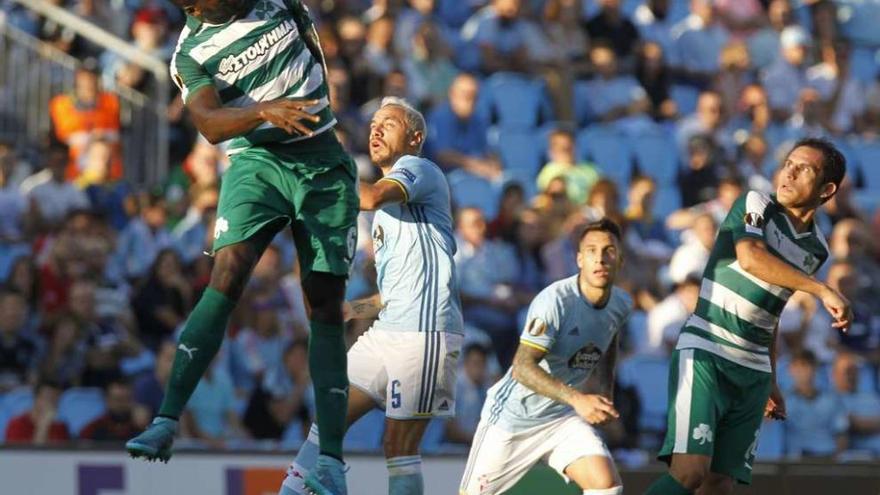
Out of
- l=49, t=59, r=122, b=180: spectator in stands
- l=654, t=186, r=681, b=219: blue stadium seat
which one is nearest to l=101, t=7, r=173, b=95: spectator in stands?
l=49, t=59, r=122, b=180: spectator in stands

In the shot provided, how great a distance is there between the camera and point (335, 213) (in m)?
8.05

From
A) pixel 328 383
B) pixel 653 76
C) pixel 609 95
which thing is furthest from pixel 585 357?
pixel 653 76

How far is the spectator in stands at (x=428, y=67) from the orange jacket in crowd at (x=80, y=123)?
303 cm

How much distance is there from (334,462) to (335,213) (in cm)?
110

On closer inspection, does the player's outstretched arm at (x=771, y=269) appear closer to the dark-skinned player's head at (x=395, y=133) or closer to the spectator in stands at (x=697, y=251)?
the dark-skinned player's head at (x=395, y=133)

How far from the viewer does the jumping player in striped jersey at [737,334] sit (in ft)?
29.9

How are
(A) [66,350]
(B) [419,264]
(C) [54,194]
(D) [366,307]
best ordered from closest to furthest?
(B) [419,264] < (D) [366,307] < (A) [66,350] < (C) [54,194]

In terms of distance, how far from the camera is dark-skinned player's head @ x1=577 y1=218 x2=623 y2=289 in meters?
9.67

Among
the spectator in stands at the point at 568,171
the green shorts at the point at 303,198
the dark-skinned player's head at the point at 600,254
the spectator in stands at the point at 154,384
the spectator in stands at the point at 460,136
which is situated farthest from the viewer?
the spectator in stands at the point at 460,136

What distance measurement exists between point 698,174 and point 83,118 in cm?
601

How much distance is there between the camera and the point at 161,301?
1381cm

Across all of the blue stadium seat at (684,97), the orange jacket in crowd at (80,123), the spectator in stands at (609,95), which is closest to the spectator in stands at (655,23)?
the blue stadium seat at (684,97)

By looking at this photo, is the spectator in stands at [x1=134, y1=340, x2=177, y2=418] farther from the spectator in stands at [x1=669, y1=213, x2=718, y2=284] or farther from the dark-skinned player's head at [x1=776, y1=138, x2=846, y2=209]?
the dark-skinned player's head at [x1=776, y1=138, x2=846, y2=209]

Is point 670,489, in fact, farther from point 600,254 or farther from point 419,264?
point 419,264
